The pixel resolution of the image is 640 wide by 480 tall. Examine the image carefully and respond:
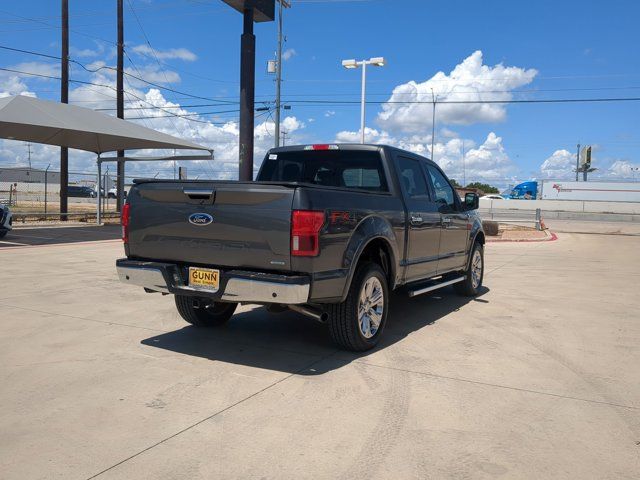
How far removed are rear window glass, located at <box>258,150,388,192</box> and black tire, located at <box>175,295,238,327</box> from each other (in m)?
1.64

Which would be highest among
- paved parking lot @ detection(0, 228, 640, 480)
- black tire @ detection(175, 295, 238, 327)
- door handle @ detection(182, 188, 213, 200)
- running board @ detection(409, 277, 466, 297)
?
door handle @ detection(182, 188, 213, 200)

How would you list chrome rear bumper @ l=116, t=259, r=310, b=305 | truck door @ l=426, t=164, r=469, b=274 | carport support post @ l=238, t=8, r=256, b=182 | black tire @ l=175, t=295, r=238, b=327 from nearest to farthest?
1. chrome rear bumper @ l=116, t=259, r=310, b=305
2. black tire @ l=175, t=295, r=238, b=327
3. truck door @ l=426, t=164, r=469, b=274
4. carport support post @ l=238, t=8, r=256, b=182

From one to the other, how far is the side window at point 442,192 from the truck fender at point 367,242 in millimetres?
1602

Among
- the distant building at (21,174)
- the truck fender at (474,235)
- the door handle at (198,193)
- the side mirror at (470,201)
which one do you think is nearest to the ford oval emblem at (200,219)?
the door handle at (198,193)

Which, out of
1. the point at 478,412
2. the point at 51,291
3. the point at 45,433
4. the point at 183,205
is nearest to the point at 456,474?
the point at 478,412

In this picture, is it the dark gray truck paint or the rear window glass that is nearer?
the dark gray truck paint

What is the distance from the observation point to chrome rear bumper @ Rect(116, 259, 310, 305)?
4.34 metres

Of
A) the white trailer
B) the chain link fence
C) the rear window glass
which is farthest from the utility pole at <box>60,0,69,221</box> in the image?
the white trailer

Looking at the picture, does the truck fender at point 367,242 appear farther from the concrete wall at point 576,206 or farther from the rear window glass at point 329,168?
the concrete wall at point 576,206

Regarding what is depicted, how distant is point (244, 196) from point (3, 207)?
43.8 feet

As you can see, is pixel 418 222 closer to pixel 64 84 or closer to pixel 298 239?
pixel 298 239

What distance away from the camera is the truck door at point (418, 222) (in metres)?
6.12

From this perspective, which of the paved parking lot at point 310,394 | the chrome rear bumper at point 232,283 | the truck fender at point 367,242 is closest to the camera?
the paved parking lot at point 310,394

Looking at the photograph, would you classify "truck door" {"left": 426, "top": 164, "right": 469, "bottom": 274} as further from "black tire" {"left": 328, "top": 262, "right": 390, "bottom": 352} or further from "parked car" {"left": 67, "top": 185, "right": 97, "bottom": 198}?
"parked car" {"left": 67, "top": 185, "right": 97, "bottom": 198}
